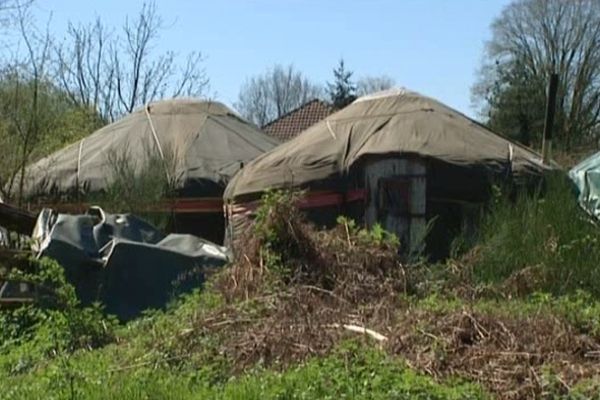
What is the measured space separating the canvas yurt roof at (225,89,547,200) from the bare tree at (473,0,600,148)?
70.6ft

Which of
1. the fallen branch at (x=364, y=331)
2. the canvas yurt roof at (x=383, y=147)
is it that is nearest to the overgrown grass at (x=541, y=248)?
the fallen branch at (x=364, y=331)

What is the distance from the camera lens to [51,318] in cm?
713

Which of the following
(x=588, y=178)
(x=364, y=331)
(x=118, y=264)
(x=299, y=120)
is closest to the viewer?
(x=364, y=331)

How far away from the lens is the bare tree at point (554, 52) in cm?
3431

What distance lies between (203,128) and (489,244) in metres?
8.27

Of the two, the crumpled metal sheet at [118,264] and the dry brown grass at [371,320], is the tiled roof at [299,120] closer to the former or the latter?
the crumpled metal sheet at [118,264]

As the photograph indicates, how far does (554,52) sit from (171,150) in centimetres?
2513

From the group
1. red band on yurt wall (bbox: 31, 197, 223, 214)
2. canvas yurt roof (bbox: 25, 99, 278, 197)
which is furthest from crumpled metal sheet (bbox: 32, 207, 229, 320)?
canvas yurt roof (bbox: 25, 99, 278, 197)

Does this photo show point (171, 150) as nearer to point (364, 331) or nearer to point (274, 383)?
point (364, 331)

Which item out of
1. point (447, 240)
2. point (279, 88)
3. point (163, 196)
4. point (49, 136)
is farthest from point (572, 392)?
point (279, 88)

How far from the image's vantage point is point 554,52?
3550 cm

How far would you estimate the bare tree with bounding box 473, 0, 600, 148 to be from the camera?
34312 millimetres

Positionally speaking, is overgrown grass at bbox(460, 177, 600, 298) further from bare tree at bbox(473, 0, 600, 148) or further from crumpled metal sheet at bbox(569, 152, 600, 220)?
bare tree at bbox(473, 0, 600, 148)

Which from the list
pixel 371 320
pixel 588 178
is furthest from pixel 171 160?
pixel 371 320
